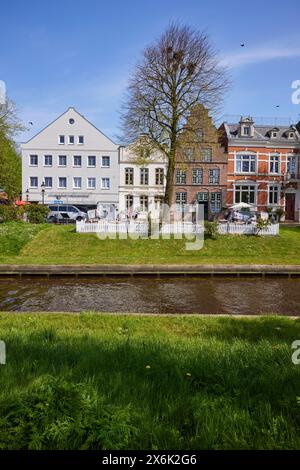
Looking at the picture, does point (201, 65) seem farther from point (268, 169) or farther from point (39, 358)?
point (39, 358)

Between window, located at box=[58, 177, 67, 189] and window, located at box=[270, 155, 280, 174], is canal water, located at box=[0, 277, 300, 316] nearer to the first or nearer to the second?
window, located at box=[270, 155, 280, 174]

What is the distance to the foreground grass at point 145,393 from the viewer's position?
2814 mm

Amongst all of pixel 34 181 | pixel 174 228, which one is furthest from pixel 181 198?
pixel 174 228

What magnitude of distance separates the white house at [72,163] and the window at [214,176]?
42.9 feet

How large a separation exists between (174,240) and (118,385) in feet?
63.3

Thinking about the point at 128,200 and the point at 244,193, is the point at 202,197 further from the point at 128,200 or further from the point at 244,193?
the point at 128,200

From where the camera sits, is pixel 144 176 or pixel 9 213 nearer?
pixel 9 213

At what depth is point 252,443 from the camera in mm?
2809

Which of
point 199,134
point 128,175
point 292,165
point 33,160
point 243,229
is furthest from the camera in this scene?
point 33,160

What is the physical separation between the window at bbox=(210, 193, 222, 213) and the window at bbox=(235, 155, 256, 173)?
3.93 meters

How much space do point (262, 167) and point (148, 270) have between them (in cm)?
3198

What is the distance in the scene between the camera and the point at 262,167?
145ft

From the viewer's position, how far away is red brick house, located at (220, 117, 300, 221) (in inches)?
1727

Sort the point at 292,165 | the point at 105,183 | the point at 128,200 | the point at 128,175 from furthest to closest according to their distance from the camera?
the point at 105,183 < the point at 128,200 < the point at 128,175 < the point at 292,165
